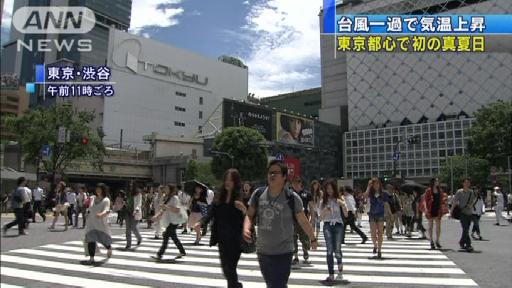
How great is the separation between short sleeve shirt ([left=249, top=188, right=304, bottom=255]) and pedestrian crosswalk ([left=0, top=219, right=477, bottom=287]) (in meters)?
3.21

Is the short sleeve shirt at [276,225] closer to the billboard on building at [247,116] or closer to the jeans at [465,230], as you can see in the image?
the jeans at [465,230]

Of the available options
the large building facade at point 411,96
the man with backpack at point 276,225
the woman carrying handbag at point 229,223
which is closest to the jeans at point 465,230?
the woman carrying handbag at point 229,223

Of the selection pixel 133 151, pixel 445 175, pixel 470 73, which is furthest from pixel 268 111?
pixel 470 73

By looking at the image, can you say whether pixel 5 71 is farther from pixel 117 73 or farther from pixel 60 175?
pixel 117 73

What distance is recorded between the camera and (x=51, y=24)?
10.3 ft

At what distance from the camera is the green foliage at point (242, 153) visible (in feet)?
186

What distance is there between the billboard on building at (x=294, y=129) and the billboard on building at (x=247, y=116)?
198 cm

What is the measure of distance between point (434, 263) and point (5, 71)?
965 centimetres

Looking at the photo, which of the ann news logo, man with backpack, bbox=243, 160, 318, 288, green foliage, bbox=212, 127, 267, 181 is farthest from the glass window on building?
the ann news logo

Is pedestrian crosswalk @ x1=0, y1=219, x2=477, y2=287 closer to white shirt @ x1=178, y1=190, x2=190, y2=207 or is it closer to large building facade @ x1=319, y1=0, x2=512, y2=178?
white shirt @ x1=178, y1=190, x2=190, y2=207

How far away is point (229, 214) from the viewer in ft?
20.1

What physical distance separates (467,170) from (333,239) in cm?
4838

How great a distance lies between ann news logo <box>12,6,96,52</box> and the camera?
9.96ft

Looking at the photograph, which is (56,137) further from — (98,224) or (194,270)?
(194,270)
